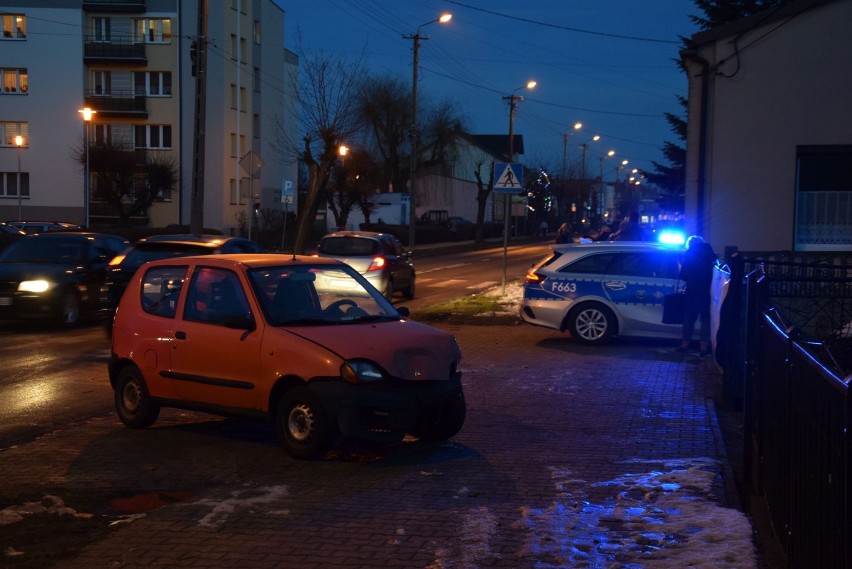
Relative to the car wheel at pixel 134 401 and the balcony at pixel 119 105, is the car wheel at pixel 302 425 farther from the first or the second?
the balcony at pixel 119 105

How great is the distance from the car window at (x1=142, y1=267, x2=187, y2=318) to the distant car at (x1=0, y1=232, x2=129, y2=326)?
888cm

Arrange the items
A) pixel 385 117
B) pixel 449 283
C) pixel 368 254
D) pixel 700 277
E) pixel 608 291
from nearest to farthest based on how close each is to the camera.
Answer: pixel 700 277 → pixel 608 291 → pixel 368 254 → pixel 449 283 → pixel 385 117

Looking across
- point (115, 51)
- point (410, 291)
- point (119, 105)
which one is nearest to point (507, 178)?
point (410, 291)

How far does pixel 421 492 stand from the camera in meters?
6.96

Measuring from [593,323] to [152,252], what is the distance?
681 cm

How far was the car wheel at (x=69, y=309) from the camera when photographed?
Result: 56.7 feet

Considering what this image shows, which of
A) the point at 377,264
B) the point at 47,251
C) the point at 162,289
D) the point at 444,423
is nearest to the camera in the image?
the point at 444,423

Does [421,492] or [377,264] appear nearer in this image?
[421,492]

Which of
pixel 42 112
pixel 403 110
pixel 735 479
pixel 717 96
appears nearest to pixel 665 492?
pixel 735 479

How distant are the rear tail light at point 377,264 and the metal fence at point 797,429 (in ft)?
41.1

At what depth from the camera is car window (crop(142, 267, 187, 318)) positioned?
882 cm

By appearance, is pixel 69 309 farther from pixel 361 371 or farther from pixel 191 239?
pixel 361 371

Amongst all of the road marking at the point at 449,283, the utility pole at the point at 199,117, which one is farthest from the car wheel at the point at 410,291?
the utility pole at the point at 199,117

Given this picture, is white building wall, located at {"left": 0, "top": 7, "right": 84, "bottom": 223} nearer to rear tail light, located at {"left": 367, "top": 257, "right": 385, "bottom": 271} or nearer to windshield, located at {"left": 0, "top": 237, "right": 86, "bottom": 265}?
rear tail light, located at {"left": 367, "top": 257, "right": 385, "bottom": 271}
